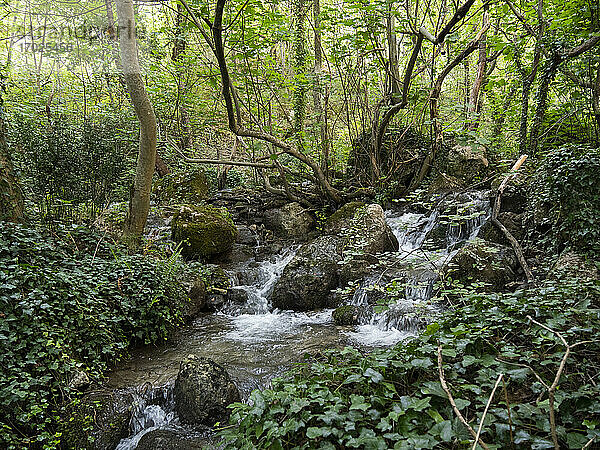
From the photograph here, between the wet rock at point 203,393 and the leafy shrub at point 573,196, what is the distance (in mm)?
5129

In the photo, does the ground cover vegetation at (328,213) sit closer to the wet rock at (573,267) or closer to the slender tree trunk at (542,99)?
the slender tree trunk at (542,99)

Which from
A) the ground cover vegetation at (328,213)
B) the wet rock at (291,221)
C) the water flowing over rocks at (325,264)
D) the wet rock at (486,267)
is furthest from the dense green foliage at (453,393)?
the wet rock at (291,221)

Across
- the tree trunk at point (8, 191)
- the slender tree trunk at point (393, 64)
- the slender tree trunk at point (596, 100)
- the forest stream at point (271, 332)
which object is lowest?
the forest stream at point (271, 332)

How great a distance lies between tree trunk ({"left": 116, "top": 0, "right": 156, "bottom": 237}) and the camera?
5.62 metres

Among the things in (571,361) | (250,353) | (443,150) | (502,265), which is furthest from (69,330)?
(443,150)

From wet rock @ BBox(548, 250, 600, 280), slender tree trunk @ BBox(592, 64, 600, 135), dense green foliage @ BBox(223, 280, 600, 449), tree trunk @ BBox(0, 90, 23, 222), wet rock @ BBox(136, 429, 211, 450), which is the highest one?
slender tree trunk @ BBox(592, 64, 600, 135)

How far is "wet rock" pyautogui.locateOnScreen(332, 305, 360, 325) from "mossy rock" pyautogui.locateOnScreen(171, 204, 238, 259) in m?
3.65

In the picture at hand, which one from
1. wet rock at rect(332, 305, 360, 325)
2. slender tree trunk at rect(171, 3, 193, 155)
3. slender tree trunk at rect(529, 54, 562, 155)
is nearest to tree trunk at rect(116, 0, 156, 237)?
wet rock at rect(332, 305, 360, 325)

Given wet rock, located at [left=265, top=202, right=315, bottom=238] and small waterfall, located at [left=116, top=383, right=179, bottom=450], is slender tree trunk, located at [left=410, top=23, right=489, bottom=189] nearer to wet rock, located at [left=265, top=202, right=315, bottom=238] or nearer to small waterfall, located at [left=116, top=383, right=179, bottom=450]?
wet rock, located at [left=265, top=202, right=315, bottom=238]

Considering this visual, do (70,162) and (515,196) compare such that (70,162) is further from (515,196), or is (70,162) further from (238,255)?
(515,196)

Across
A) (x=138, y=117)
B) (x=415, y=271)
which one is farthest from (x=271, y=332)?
(x=138, y=117)

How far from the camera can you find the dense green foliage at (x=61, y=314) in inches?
134

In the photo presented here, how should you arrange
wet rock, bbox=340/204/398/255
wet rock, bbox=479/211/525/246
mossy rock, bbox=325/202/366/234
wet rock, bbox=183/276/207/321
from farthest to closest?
1. mossy rock, bbox=325/202/366/234
2. wet rock, bbox=340/204/398/255
3. wet rock, bbox=479/211/525/246
4. wet rock, bbox=183/276/207/321

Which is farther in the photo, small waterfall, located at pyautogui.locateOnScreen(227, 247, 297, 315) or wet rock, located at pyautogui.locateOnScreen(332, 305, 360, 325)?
small waterfall, located at pyautogui.locateOnScreen(227, 247, 297, 315)
